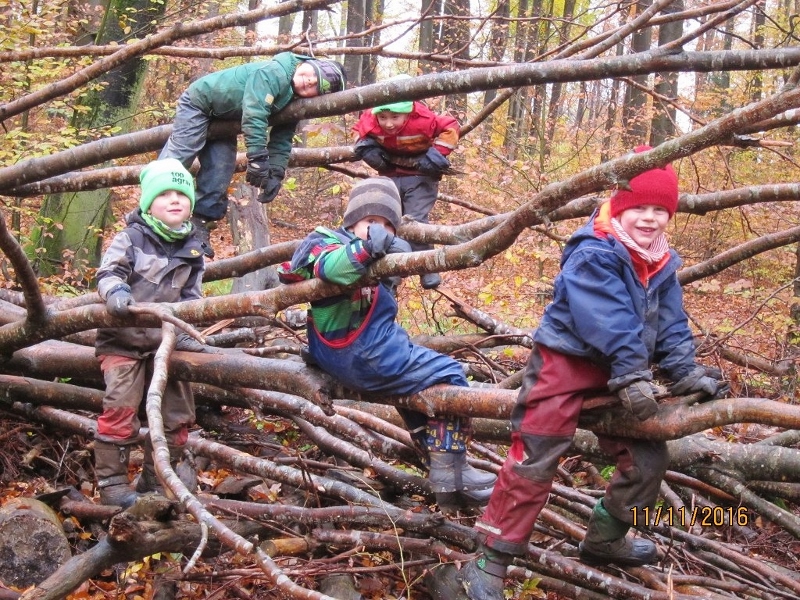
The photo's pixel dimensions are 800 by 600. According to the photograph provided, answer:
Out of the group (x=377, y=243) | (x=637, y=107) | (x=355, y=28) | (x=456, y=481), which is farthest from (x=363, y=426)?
(x=355, y=28)

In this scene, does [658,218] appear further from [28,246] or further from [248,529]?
[28,246]

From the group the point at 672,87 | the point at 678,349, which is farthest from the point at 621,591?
the point at 672,87

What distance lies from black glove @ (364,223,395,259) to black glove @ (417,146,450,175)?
3138 mm

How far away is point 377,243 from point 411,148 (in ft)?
10.6

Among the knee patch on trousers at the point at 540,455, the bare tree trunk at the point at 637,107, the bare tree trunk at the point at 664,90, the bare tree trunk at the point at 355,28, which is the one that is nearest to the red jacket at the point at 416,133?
the knee patch on trousers at the point at 540,455

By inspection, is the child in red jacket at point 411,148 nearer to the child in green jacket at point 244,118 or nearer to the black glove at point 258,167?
the child in green jacket at point 244,118

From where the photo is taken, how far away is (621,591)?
125 inches

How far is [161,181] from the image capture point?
4.04m

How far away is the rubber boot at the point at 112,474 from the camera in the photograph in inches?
151

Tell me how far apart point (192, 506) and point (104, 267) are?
204 centimetres

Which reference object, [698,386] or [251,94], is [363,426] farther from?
[251,94]

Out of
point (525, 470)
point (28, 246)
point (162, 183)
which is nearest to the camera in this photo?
point (525, 470)

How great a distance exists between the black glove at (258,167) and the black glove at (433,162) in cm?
142

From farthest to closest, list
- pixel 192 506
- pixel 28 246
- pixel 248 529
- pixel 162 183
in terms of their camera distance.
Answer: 1. pixel 28 246
2. pixel 162 183
3. pixel 248 529
4. pixel 192 506
